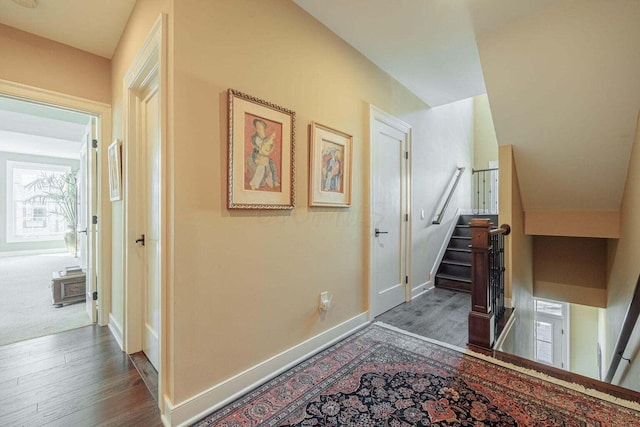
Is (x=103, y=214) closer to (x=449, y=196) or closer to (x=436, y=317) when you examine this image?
(x=436, y=317)

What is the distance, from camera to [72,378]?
1.99 m

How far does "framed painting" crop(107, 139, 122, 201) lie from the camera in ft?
7.99

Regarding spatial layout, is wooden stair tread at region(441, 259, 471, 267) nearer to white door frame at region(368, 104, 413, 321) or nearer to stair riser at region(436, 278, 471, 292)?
stair riser at region(436, 278, 471, 292)

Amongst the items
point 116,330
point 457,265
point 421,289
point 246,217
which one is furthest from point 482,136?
point 116,330

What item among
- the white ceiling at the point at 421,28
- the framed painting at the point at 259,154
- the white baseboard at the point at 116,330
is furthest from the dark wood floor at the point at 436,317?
the white ceiling at the point at 421,28

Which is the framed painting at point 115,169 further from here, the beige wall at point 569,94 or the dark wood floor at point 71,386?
the beige wall at point 569,94

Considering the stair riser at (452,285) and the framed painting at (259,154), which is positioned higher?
the framed painting at (259,154)

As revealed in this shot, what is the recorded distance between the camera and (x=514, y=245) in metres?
3.24

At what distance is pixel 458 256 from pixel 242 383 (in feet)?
12.7

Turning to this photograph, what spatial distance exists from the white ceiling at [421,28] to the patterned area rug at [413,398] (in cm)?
275

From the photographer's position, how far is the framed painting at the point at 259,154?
1.74m

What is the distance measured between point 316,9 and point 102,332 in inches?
140

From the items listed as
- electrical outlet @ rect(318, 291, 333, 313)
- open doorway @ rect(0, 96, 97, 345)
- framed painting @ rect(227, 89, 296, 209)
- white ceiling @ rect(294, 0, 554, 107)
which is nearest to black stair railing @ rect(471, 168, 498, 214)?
white ceiling @ rect(294, 0, 554, 107)

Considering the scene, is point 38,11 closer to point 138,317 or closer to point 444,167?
point 138,317
